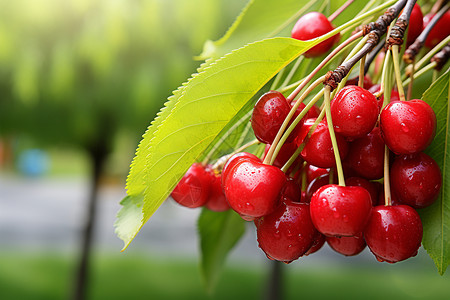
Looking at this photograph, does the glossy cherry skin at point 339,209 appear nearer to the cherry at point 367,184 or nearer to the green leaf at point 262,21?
the cherry at point 367,184

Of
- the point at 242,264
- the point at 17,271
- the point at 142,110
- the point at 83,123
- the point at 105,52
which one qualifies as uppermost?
the point at 105,52

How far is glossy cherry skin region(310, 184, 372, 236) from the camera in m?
0.36

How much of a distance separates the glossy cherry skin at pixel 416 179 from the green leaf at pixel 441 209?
16 mm

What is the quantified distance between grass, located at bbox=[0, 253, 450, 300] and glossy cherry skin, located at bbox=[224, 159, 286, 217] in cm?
460

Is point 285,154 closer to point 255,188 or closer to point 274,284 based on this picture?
point 255,188

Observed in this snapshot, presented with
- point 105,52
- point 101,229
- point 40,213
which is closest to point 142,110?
point 105,52

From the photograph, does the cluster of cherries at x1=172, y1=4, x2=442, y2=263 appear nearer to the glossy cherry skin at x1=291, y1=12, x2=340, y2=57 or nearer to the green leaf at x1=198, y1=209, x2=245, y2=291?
Answer: the glossy cherry skin at x1=291, y1=12, x2=340, y2=57

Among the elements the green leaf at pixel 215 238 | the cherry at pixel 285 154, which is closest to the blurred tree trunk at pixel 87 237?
the green leaf at pixel 215 238

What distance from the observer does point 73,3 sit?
2.98 meters

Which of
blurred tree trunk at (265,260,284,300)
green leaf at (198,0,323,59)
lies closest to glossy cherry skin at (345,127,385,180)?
green leaf at (198,0,323,59)

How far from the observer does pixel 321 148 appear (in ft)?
1.24

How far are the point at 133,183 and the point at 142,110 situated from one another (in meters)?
2.81

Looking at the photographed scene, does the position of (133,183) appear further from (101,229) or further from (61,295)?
(101,229)

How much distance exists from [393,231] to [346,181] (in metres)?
0.06
